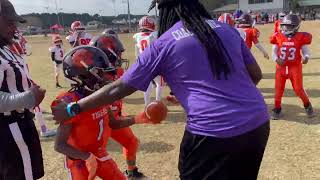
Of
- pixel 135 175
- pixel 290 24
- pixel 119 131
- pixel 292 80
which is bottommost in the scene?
pixel 135 175

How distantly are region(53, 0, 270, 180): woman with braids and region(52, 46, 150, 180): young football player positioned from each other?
36.7 inches

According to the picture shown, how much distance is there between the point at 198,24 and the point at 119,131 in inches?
93.6

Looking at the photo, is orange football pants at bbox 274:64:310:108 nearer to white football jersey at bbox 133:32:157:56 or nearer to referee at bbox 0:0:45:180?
white football jersey at bbox 133:32:157:56

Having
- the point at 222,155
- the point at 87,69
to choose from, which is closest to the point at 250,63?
the point at 222,155

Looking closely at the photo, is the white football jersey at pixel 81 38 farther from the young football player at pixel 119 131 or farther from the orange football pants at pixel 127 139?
the orange football pants at pixel 127 139

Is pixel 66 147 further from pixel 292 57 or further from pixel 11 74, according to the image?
pixel 292 57

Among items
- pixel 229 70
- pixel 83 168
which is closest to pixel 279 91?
pixel 83 168

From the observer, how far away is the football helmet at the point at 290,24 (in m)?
7.71

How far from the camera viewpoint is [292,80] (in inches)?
310

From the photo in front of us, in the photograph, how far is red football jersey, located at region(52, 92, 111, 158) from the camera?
3.59m

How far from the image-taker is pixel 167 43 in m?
2.46

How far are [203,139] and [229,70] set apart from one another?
16.6 inches

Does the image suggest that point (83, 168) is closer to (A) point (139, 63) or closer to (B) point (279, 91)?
(A) point (139, 63)

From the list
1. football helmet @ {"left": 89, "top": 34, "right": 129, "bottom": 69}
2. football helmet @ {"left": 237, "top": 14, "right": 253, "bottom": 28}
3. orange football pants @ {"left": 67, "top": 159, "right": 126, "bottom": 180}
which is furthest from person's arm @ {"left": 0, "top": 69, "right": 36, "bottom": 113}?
football helmet @ {"left": 237, "top": 14, "right": 253, "bottom": 28}
